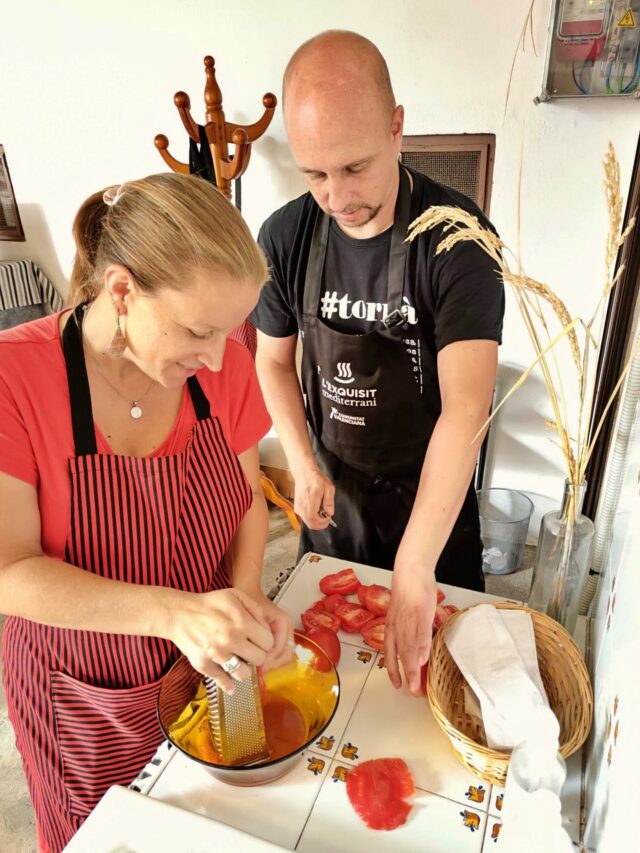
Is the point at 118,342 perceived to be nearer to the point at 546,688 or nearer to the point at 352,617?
the point at 352,617

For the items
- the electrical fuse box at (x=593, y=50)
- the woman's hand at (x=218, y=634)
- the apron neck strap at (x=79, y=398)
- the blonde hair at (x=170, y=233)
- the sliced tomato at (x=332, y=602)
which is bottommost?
the sliced tomato at (x=332, y=602)

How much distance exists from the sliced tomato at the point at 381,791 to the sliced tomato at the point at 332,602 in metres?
0.32

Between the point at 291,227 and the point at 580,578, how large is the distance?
1015 mm

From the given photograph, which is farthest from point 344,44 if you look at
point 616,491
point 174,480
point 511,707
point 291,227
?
point 511,707

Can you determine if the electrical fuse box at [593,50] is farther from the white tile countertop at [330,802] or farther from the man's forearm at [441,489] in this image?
the white tile countertop at [330,802]

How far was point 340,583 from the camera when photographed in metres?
1.22

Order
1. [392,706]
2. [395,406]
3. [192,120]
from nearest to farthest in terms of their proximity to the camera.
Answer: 1. [392,706]
2. [395,406]
3. [192,120]

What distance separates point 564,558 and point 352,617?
395mm

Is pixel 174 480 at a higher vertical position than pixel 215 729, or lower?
higher

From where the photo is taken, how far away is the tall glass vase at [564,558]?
965mm

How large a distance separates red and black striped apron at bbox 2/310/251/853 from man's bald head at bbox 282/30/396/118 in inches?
23.2

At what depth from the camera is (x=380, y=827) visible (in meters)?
0.79

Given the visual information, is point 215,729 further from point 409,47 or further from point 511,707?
point 409,47

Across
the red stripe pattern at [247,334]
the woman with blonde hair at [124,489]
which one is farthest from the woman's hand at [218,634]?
the red stripe pattern at [247,334]
